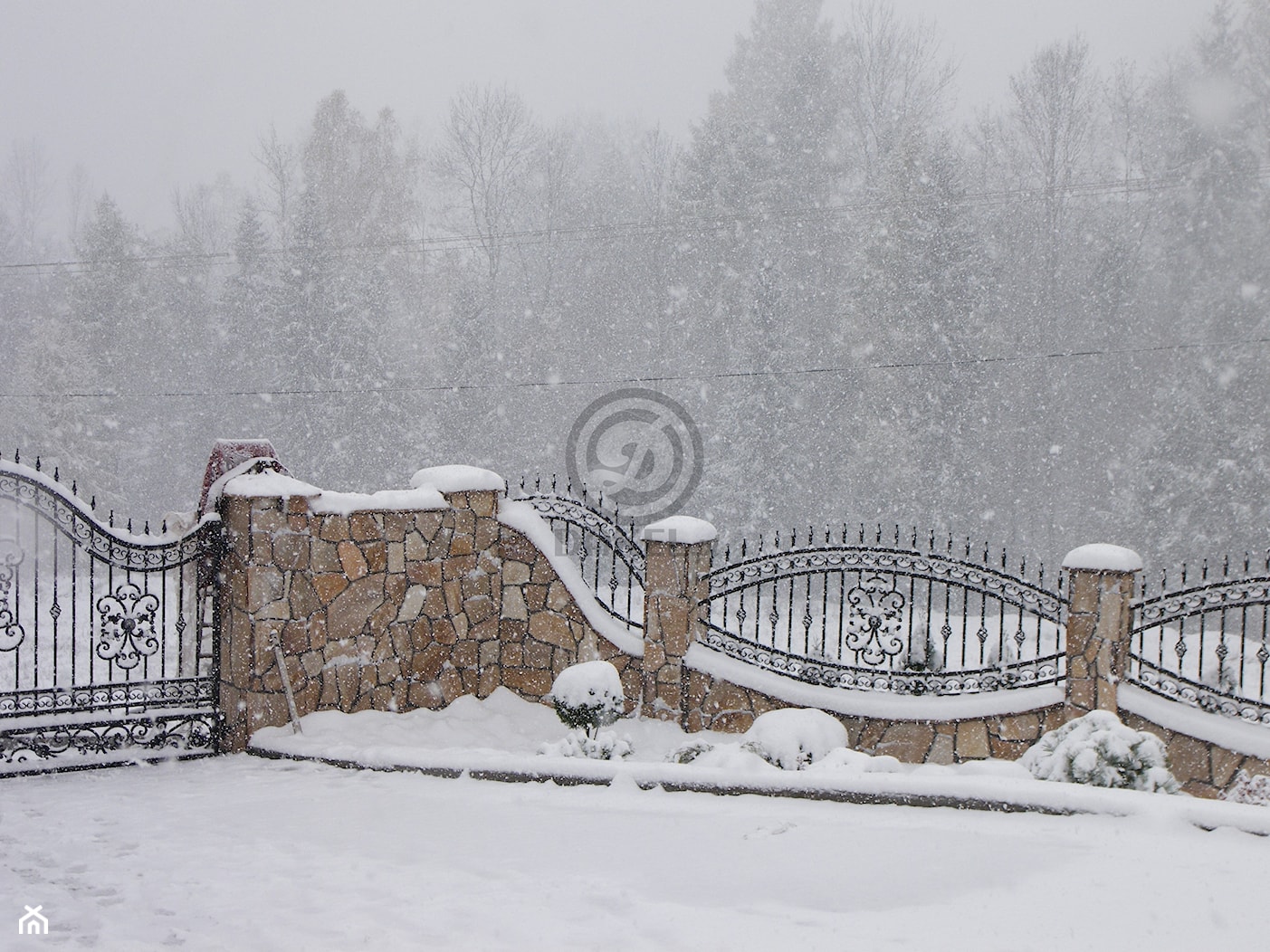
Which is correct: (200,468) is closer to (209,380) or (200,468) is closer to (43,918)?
(209,380)

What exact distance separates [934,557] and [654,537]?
2424 millimetres

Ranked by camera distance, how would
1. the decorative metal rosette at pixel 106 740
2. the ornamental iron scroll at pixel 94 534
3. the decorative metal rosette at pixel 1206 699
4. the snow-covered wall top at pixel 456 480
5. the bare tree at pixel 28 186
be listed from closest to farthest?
the decorative metal rosette at pixel 106 740, the ornamental iron scroll at pixel 94 534, the decorative metal rosette at pixel 1206 699, the snow-covered wall top at pixel 456 480, the bare tree at pixel 28 186

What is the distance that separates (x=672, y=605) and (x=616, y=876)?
461 cm

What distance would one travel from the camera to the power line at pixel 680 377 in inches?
896

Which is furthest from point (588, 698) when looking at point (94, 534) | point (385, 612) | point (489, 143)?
point (489, 143)

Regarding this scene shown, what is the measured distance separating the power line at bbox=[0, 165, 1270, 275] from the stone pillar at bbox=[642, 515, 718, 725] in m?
17.2

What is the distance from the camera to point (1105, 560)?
7840 millimetres

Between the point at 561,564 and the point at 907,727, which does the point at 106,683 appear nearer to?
the point at 561,564

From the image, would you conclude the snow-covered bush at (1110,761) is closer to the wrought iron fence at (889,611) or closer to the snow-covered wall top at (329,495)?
the wrought iron fence at (889,611)

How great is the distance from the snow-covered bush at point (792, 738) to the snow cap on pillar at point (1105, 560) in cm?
240

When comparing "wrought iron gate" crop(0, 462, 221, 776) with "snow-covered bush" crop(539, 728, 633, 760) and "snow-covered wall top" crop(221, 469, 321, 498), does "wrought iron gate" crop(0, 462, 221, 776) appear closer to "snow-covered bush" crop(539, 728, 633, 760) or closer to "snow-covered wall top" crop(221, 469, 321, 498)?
"snow-covered wall top" crop(221, 469, 321, 498)

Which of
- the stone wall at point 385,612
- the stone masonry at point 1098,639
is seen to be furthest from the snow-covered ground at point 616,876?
the stone masonry at point 1098,639

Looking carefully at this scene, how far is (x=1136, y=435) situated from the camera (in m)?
23.2

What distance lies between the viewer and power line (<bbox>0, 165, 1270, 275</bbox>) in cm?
2645
